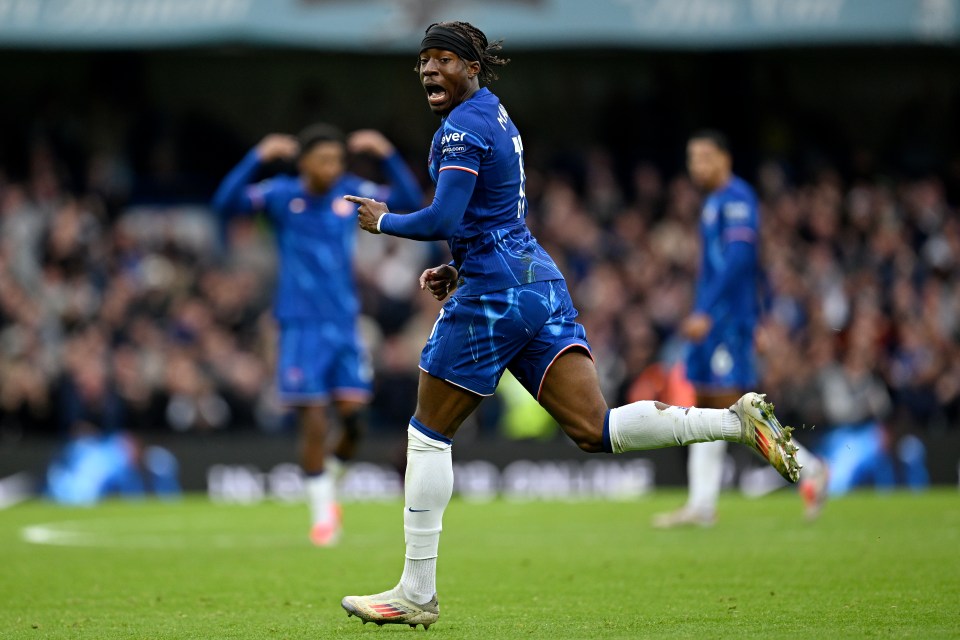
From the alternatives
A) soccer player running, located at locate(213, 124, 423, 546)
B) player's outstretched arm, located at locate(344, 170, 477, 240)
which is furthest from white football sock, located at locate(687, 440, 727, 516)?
player's outstretched arm, located at locate(344, 170, 477, 240)

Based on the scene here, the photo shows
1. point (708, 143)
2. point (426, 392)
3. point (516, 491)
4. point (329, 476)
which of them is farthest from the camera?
point (516, 491)

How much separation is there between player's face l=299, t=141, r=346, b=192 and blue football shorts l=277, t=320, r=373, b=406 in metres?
1.06

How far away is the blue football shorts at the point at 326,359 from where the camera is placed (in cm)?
1124

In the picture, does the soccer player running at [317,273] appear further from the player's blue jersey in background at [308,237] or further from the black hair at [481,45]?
the black hair at [481,45]

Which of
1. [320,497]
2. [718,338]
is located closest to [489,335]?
[320,497]

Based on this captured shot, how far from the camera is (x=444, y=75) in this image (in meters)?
6.68

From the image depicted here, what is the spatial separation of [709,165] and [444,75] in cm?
544

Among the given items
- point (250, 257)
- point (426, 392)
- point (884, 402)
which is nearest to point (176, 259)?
point (250, 257)

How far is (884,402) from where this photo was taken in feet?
57.9

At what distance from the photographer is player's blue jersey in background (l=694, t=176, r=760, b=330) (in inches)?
452

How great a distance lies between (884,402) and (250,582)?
1088 centimetres

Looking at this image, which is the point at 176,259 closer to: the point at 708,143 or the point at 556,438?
the point at 556,438

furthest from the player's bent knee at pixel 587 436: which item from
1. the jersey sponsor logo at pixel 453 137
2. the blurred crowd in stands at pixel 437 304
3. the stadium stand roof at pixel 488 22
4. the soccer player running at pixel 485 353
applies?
the stadium stand roof at pixel 488 22

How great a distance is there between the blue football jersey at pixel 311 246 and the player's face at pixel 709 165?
246 centimetres
